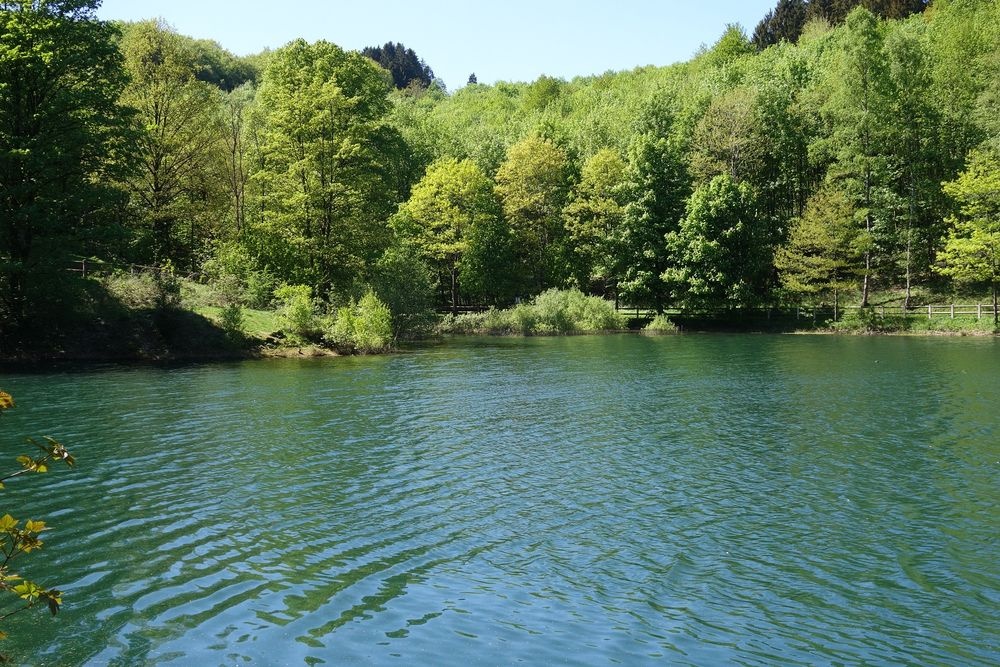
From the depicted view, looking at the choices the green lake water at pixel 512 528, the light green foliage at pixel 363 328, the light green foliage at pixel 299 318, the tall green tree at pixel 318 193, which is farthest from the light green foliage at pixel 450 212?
the green lake water at pixel 512 528

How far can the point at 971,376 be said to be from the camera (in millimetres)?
33156

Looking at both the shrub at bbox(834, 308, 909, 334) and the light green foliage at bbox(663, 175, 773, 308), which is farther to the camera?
the light green foliage at bbox(663, 175, 773, 308)

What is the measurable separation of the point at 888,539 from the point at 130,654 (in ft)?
36.8

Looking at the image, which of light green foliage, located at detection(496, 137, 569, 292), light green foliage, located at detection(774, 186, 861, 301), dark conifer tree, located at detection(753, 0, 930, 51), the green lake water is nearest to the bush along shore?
light green foliage, located at detection(774, 186, 861, 301)

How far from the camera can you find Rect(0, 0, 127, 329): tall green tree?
118ft

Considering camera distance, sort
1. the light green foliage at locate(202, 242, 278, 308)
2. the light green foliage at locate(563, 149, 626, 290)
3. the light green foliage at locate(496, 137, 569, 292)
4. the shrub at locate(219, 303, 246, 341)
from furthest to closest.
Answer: the light green foliage at locate(496, 137, 569, 292) → the light green foliage at locate(563, 149, 626, 290) → the light green foliage at locate(202, 242, 278, 308) → the shrub at locate(219, 303, 246, 341)

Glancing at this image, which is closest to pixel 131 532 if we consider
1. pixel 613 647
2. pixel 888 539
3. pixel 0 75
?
pixel 613 647

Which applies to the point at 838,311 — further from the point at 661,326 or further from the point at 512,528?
the point at 512,528

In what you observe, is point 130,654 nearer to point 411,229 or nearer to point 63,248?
point 63,248

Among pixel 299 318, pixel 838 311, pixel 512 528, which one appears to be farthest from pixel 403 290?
pixel 512 528

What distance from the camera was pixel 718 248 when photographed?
6694 centimetres

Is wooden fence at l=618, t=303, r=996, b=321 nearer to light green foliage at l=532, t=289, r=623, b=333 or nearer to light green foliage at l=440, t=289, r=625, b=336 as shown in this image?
light green foliage at l=532, t=289, r=623, b=333

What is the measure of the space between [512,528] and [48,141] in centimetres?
3397

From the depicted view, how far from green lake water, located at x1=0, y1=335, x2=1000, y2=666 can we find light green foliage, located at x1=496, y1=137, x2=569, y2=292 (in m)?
48.9
